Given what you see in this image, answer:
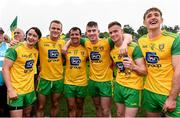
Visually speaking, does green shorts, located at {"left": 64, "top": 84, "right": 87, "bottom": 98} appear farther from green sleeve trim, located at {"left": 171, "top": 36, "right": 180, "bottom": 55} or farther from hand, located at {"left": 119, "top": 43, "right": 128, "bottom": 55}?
green sleeve trim, located at {"left": 171, "top": 36, "right": 180, "bottom": 55}

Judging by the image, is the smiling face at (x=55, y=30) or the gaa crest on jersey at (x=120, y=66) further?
the smiling face at (x=55, y=30)

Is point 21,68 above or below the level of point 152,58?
below

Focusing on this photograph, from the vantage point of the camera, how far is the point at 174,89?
15.8 ft

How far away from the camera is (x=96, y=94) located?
7352mm

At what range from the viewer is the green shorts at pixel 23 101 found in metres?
6.00

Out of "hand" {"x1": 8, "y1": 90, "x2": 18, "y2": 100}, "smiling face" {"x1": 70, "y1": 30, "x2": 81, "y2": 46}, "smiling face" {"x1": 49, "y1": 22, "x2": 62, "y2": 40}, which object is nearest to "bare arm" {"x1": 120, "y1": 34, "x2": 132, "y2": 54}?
"smiling face" {"x1": 70, "y1": 30, "x2": 81, "y2": 46}

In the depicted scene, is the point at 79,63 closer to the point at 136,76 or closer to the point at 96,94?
the point at 96,94

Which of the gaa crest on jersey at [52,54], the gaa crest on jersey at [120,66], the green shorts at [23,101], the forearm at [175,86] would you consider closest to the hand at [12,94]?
the green shorts at [23,101]

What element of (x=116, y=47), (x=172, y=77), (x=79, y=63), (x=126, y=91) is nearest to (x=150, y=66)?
(x=172, y=77)

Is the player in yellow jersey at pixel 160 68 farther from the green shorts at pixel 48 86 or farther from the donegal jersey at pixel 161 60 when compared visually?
the green shorts at pixel 48 86

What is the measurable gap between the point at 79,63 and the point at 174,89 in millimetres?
2788

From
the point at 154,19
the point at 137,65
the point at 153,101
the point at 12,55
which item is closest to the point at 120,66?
the point at 137,65

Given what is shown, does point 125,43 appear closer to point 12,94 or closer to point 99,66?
point 99,66

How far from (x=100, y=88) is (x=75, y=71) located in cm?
66
